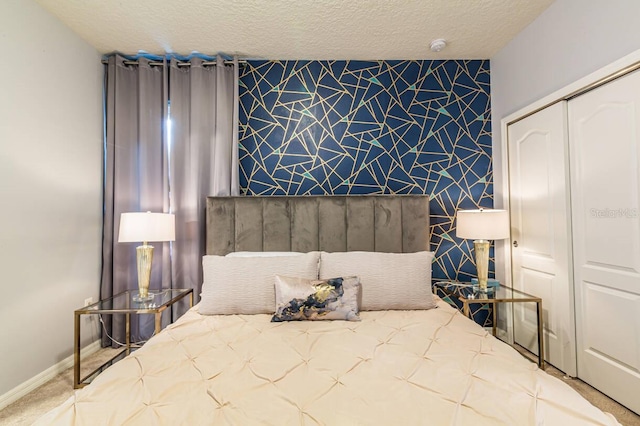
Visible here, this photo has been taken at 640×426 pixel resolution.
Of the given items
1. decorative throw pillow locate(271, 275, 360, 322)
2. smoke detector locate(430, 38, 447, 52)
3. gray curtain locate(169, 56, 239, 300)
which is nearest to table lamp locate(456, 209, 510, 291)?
decorative throw pillow locate(271, 275, 360, 322)

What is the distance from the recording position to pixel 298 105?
3.01 m

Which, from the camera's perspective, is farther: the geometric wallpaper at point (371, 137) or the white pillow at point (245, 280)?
the geometric wallpaper at point (371, 137)

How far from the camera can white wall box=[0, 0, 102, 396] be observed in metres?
2.06

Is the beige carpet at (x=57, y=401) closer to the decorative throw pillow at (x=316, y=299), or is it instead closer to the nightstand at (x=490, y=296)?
the nightstand at (x=490, y=296)

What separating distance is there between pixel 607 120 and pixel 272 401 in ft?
8.02

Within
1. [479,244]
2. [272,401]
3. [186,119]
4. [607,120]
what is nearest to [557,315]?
[479,244]

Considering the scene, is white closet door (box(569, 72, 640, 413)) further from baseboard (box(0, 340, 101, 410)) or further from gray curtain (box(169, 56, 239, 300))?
baseboard (box(0, 340, 101, 410))

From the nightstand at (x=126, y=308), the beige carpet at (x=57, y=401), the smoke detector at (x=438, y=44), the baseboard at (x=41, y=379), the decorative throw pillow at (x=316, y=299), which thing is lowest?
the beige carpet at (x=57, y=401)

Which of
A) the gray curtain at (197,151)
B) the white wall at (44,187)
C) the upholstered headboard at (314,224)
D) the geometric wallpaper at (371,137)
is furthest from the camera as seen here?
the geometric wallpaper at (371,137)

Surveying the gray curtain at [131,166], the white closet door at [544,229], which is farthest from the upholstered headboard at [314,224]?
the white closet door at [544,229]

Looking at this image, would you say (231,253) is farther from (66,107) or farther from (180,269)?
(66,107)

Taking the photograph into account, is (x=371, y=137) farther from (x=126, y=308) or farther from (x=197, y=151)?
(x=126, y=308)

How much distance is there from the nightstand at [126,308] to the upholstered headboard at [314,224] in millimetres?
484

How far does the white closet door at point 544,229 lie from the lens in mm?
2309
